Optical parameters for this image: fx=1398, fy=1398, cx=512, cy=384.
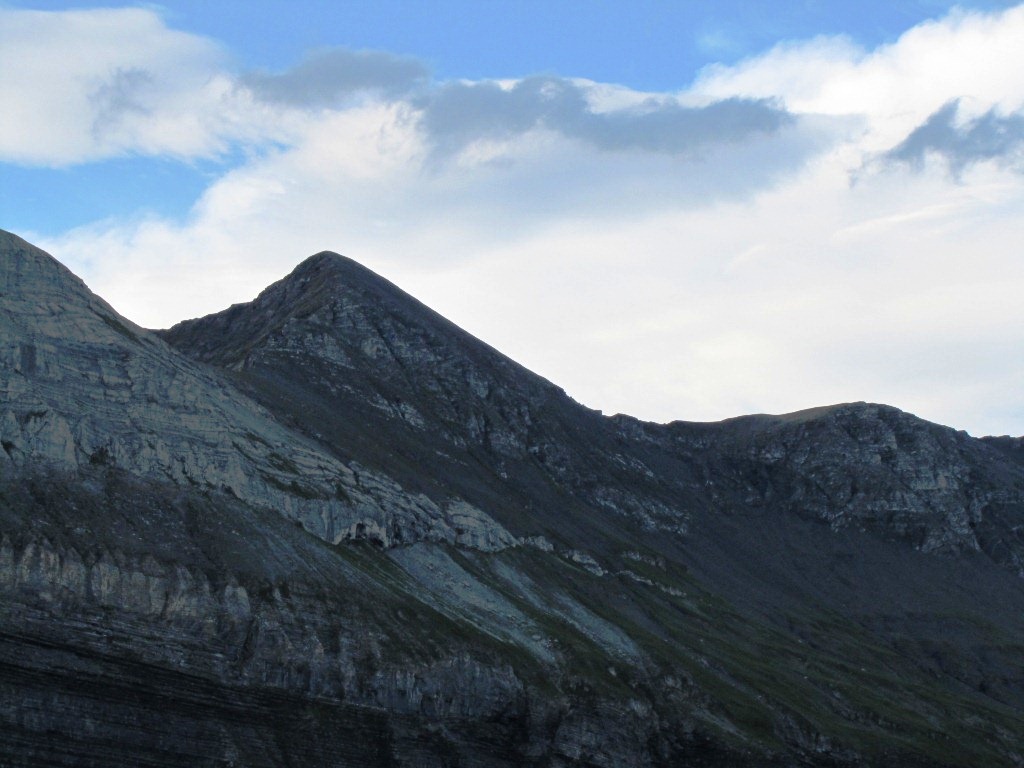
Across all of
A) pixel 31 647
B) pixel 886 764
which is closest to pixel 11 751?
pixel 31 647

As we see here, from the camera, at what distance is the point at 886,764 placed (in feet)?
453

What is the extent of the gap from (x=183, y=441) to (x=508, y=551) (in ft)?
152

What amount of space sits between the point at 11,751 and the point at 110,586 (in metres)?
14.1

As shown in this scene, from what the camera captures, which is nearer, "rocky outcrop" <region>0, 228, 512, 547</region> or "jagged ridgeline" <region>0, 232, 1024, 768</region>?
"jagged ridgeline" <region>0, 232, 1024, 768</region>

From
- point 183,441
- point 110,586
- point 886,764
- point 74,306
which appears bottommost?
point 886,764

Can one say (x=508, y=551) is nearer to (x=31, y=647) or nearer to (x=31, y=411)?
(x=31, y=411)

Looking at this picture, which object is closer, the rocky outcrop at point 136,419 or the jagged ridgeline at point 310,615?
the jagged ridgeline at point 310,615

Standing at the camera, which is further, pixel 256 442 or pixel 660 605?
pixel 660 605

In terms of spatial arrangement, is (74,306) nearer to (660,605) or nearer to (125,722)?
(125,722)

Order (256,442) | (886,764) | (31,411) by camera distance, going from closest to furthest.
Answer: (31,411) < (256,442) < (886,764)

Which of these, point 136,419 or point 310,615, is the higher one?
point 136,419

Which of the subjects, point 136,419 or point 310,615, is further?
point 136,419

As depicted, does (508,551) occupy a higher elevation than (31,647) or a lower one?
higher

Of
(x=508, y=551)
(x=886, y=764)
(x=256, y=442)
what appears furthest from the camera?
(x=508, y=551)
